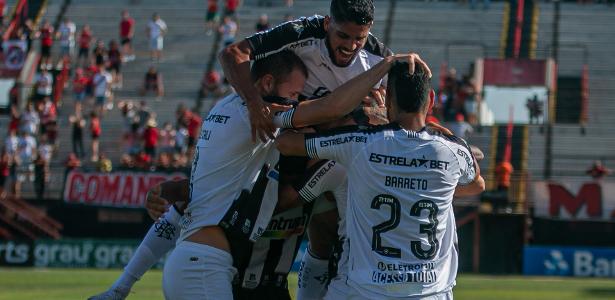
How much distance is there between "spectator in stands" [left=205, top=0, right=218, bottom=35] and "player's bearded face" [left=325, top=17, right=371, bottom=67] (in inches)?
1133

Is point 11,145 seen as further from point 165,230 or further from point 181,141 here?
point 165,230

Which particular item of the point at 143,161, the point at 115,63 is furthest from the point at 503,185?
the point at 115,63

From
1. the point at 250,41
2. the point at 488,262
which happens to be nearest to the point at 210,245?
the point at 250,41

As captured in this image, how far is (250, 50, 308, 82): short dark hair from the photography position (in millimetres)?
7305

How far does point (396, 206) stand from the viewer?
638 centimetres

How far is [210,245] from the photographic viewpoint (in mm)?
7055

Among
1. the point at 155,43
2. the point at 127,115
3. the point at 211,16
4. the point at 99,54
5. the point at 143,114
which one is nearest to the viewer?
the point at 143,114

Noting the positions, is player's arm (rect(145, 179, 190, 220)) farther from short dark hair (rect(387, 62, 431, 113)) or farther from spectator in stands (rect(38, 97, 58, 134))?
spectator in stands (rect(38, 97, 58, 134))

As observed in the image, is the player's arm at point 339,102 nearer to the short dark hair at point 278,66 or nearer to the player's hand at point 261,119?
the player's hand at point 261,119

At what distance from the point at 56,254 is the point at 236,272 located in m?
19.0

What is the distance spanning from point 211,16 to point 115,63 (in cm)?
376

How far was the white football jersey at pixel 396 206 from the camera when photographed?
6.38 metres

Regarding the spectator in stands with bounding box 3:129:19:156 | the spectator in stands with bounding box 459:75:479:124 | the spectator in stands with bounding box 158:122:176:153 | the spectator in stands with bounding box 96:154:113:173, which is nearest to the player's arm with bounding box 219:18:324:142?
the spectator in stands with bounding box 96:154:113:173

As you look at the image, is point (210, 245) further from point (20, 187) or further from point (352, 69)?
point (20, 187)
